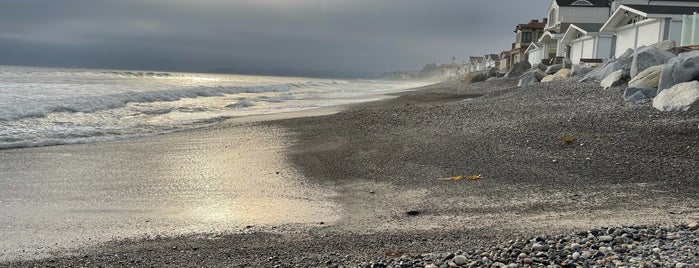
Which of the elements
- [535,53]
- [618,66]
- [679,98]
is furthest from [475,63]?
[679,98]

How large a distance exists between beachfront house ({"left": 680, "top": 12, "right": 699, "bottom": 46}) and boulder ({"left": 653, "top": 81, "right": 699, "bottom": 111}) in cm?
1386

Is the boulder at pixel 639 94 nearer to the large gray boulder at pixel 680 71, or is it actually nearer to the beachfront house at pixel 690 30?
the large gray boulder at pixel 680 71

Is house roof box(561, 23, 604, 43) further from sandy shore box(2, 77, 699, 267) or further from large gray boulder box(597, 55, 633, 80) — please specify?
sandy shore box(2, 77, 699, 267)

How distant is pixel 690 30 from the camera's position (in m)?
21.1

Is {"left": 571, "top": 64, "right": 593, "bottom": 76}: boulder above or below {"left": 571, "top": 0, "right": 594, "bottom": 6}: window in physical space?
below

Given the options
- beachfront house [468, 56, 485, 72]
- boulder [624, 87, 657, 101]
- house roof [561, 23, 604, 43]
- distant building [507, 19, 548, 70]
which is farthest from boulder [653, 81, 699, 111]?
beachfront house [468, 56, 485, 72]

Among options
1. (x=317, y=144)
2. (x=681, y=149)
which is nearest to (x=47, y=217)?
(x=317, y=144)

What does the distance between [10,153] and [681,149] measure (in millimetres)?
11733

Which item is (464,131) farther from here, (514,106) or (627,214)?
(627,214)

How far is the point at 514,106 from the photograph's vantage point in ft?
43.0

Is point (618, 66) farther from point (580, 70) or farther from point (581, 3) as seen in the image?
point (581, 3)

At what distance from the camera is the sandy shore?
4219 mm

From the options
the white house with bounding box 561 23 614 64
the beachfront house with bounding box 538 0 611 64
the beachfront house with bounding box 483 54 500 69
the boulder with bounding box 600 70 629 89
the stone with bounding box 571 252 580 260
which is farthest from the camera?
the beachfront house with bounding box 483 54 500 69

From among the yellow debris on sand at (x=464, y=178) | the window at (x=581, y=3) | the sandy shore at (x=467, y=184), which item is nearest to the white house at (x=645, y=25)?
the sandy shore at (x=467, y=184)
